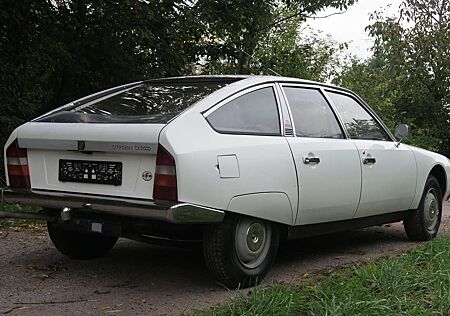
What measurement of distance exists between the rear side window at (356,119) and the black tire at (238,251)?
1.51 m

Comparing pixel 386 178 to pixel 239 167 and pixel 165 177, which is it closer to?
pixel 239 167

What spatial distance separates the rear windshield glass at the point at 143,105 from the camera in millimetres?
4422

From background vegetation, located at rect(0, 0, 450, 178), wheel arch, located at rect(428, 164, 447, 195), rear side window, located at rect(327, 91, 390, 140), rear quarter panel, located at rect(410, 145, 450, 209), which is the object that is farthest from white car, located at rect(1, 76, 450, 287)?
background vegetation, located at rect(0, 0, 450, 178)

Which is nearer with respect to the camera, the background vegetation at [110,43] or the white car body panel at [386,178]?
the white car body panel at [386,178]

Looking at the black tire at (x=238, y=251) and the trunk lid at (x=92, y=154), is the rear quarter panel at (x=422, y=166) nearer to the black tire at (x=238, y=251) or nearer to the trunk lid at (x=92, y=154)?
the black tire at (x=238, y=251)

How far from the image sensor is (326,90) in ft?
19.1

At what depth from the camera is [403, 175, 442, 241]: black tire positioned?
21.5 ft

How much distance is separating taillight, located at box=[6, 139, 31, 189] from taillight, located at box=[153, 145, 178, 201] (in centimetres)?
118

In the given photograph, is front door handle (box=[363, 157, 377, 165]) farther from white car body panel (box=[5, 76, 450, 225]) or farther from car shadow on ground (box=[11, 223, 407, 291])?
car shadow on ground (box=[11, 223, 407, 291])

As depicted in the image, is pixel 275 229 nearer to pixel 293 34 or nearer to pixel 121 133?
pixel 121 133

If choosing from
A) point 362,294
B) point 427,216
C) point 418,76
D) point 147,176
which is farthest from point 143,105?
point 418,76

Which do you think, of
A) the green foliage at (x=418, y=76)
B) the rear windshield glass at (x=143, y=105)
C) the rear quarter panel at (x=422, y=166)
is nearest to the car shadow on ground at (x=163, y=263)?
the rear quarter panel at (x=422, y=166)

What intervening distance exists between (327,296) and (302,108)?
1.87 metres

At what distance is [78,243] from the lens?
17.6 ft
